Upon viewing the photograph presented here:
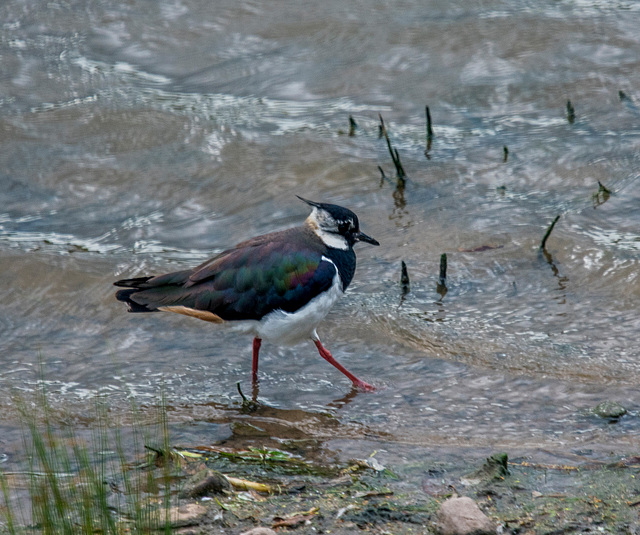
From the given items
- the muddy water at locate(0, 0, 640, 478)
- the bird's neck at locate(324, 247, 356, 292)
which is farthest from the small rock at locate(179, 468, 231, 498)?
the bird's neck at locate(324, 247, 356, 292)

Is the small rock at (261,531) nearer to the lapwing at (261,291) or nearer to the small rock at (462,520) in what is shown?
the small rock at (462,520)

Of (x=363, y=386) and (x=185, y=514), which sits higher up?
(x=185, y=514)

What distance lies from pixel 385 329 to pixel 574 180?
3.24 meters

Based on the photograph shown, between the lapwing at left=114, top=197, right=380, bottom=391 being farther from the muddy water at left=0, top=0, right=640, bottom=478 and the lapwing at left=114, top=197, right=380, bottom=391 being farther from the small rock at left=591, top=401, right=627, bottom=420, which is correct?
the small rock at left=591, top=401, right=627, bottom=420

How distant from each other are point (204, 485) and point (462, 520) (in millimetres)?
1294

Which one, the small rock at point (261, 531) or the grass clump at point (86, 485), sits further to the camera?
the small rock at point (261, 531)

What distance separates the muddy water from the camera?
5926 mm

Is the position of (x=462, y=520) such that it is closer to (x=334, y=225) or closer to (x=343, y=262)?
(x=343, y=262)

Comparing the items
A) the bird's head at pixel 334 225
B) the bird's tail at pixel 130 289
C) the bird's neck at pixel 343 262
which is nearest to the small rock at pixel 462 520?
the bird's neck at pixel 343 262

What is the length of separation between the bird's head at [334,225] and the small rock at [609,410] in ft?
7.40

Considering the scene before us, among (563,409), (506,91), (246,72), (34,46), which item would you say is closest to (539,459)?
(563,409)

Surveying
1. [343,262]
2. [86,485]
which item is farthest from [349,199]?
[86,485]

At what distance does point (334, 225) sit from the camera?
6562mm

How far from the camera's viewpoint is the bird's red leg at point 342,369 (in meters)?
6.03
